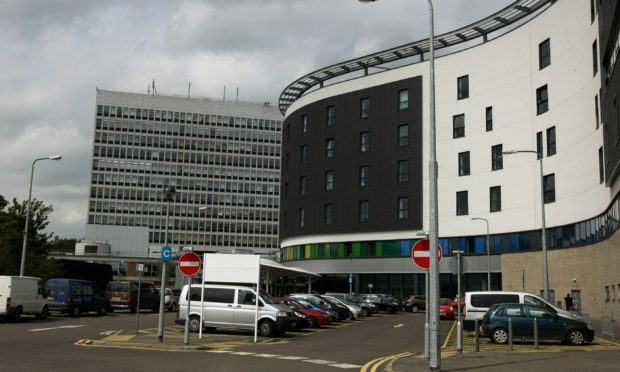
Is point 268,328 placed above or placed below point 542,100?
below

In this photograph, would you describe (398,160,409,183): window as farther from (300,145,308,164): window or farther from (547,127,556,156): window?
(547,127,556,156): window

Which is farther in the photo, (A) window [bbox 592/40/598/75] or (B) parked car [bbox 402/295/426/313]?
(B) parked car [bbox 402/295/426/313]

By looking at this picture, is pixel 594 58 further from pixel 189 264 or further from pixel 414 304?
pixel 189 264

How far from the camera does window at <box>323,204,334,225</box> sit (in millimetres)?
72500

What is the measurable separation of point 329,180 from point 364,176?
517 cm

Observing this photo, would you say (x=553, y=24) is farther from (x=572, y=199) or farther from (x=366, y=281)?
(x=366, y=281)

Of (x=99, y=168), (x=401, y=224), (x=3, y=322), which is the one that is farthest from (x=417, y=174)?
(x=99, y=168)

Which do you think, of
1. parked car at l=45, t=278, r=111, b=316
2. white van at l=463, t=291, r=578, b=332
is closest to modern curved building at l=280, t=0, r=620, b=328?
white van at l=463, t=291, r=578, b=332

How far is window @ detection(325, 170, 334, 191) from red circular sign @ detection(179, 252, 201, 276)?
173ft

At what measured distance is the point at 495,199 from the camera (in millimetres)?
58000

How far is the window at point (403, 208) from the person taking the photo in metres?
66.2

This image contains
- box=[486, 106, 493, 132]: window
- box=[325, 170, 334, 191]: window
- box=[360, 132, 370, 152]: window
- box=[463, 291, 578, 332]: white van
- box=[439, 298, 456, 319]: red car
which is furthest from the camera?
box=[325, 170, 334, 191]: window

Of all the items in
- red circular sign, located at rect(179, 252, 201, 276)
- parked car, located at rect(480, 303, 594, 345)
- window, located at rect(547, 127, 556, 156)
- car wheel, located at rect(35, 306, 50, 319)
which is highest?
window, located at rect(547, 127, 556, 156)

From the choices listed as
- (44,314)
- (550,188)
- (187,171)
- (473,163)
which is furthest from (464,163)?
(187,171)
